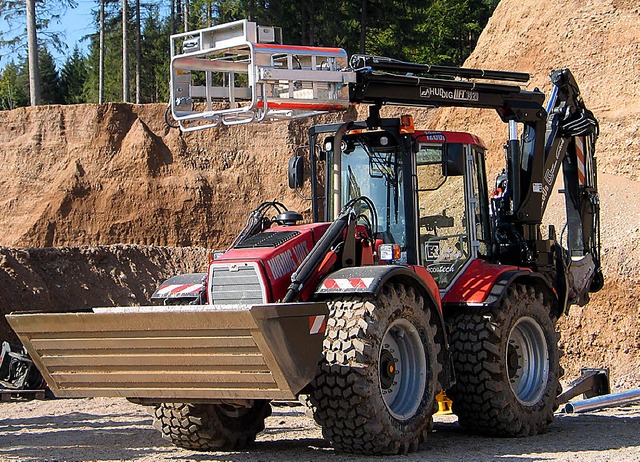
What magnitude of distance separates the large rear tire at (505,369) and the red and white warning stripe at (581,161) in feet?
8.66

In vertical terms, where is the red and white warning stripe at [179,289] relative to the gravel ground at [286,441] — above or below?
above

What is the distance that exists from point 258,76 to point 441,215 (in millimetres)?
2740

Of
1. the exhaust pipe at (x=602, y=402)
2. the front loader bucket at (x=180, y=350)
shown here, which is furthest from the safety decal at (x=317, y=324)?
the exhaust pipe at (x=602, y=402)

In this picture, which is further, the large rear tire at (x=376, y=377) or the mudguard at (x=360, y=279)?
the mudguard at (x=360, y=279)

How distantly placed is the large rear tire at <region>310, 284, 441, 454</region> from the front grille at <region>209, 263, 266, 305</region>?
0.72 metres

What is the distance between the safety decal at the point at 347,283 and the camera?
784cm

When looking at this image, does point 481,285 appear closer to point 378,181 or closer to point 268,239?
point 378,181

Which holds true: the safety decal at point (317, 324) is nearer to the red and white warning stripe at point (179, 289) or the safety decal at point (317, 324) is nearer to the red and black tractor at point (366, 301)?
the red and black tractor at point (366, 301)

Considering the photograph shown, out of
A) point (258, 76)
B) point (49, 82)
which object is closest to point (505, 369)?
point (258, 76)

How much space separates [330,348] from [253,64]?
7.95 ft

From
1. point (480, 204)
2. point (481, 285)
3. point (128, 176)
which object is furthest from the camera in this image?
A: point (128, 176)

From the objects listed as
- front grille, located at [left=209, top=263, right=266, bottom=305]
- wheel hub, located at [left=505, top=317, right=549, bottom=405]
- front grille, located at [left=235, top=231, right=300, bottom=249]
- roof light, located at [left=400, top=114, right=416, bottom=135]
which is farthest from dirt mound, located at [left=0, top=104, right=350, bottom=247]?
front grille, located at [left=209, top=263, right=266, bottom=305]

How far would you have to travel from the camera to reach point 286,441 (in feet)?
31.6

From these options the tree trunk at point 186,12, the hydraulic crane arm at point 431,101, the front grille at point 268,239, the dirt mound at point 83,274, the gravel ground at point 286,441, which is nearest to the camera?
the hydraulic crane arm at point 431,101
